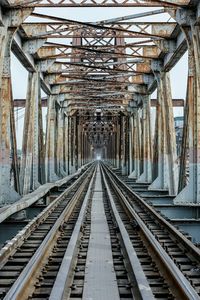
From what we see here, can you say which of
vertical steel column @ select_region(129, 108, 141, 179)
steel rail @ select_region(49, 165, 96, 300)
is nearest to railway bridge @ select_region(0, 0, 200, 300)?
steel rail @ select_region(49, 165, 96, 300)

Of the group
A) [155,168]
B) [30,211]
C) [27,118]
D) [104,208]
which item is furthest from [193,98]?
[155,168]

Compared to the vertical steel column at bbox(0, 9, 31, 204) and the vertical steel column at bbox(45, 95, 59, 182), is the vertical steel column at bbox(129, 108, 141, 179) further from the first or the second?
the vertical steel column at bbox(0, 9, 31, 204)

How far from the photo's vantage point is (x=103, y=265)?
6930 mm

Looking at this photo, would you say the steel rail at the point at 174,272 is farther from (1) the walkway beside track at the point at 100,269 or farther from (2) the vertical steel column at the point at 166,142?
(2) the vertical steel column at the point at 166,142

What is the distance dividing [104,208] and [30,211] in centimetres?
230

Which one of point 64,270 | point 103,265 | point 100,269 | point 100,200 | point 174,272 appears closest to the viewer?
point 174,272

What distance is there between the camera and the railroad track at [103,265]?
5332mm

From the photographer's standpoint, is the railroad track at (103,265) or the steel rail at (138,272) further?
the railroad track at (103,265)

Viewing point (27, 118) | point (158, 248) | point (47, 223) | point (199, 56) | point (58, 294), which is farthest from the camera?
point (27, 118)

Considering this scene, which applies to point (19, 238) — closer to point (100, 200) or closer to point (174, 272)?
point (174, 272)

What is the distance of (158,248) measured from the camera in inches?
288

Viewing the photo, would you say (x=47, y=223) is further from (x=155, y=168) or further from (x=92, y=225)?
(x=155, y=168)

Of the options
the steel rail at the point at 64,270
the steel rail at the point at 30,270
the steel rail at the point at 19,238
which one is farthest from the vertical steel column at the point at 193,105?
the steel rail at the point at 30,270

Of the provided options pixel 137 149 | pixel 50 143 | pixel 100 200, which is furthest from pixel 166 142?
pixel 137 149
